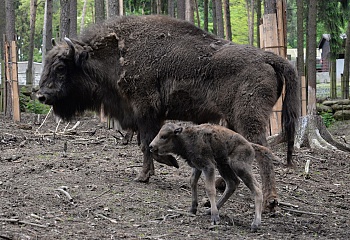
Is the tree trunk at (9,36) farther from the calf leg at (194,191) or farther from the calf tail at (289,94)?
the calf leg at (194,191)

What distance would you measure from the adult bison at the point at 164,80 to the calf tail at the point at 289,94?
0.04ft

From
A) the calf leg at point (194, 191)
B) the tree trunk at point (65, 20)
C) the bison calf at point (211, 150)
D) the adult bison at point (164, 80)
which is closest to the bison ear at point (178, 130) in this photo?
the bison calf at point (211, 150)

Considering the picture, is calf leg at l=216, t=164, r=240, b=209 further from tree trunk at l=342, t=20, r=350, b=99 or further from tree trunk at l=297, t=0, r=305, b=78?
tree trunk at l=342, t=20, r=350, b=99

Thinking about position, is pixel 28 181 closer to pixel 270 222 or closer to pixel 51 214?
pixel 51 214

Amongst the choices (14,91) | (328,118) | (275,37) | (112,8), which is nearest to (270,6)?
(275,37)

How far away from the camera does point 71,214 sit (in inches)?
255

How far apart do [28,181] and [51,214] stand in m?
1.68

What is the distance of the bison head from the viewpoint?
879 centimetres

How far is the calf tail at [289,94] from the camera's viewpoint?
7781 millimetres

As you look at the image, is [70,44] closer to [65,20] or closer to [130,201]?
[130,201]

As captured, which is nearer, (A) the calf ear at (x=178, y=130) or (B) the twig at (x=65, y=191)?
(A) the calf ear at (x=178, y=130)

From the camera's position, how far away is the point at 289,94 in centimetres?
783

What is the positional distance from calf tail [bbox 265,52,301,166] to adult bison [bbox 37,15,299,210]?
1 centimetres

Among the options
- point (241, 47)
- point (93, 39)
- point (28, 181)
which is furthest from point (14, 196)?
point (241, 47)
